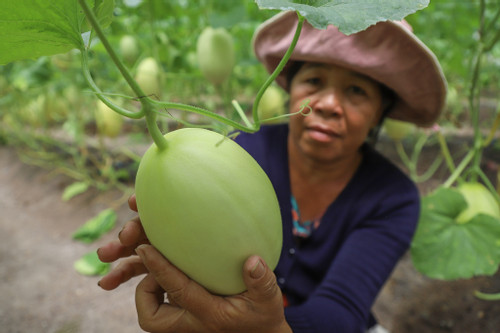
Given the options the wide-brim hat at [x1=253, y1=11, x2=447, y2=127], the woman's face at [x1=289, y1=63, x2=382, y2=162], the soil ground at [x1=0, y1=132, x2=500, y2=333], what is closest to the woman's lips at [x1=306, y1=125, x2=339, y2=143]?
the woman's face at [x1=289, y1=63, x2=382, y2=162]

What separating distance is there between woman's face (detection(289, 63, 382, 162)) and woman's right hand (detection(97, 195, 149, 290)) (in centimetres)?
31

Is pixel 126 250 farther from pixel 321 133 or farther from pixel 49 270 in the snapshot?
pixel 49 270

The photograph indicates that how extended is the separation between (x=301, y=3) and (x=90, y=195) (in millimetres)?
1742

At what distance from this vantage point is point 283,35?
0.70m

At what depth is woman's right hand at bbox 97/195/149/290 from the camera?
1.28 ft

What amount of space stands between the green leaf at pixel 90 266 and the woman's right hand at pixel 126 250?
903mm

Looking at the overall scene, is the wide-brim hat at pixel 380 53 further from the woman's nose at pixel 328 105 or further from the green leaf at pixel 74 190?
the green leaf at pixel 74 190

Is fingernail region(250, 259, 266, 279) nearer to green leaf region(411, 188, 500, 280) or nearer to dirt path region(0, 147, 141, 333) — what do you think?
green leaf region(411, 188, 500, 280)

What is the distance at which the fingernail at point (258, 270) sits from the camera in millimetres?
324

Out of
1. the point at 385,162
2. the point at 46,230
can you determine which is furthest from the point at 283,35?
the point at 46,230

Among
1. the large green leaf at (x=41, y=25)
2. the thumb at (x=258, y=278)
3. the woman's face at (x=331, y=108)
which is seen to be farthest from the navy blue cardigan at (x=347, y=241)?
the large green leaf at (x=41, y=25)

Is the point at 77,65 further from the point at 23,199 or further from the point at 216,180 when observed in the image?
the point at 216,180

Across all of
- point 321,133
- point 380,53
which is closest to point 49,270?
point 321,133

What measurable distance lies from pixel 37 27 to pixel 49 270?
50.6 inches
